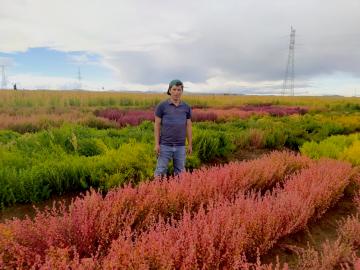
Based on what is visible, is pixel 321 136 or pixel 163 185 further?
pixel 321 136

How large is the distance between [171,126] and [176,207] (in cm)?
174

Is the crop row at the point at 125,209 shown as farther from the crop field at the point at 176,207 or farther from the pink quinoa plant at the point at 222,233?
the pink quinoa plant at the point at 222,233

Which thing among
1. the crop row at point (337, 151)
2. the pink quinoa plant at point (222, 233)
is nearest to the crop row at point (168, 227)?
the pink quinoa plant at point (222, 233)

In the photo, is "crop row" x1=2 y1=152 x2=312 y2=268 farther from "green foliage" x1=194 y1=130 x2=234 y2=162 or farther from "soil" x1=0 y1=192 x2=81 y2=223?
"green foliage" x1=194 y1=130 x2=234 y2=162

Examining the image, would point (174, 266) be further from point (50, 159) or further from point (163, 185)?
point (50, 159)

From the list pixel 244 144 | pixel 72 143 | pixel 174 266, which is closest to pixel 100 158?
pixel 72 143

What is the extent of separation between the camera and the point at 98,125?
12.1m

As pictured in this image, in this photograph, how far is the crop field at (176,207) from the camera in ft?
8.90

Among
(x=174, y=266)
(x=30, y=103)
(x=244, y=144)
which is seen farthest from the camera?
(x=30, y=103)

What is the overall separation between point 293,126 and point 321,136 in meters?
0.98

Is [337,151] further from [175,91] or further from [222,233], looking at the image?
[222,233]

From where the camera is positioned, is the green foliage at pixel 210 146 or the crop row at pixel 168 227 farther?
the green foliage at pixel 210 146

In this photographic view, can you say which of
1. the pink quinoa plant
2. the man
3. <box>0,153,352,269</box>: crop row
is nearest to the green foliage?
the man

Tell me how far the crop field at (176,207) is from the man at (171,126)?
0.48 meters
